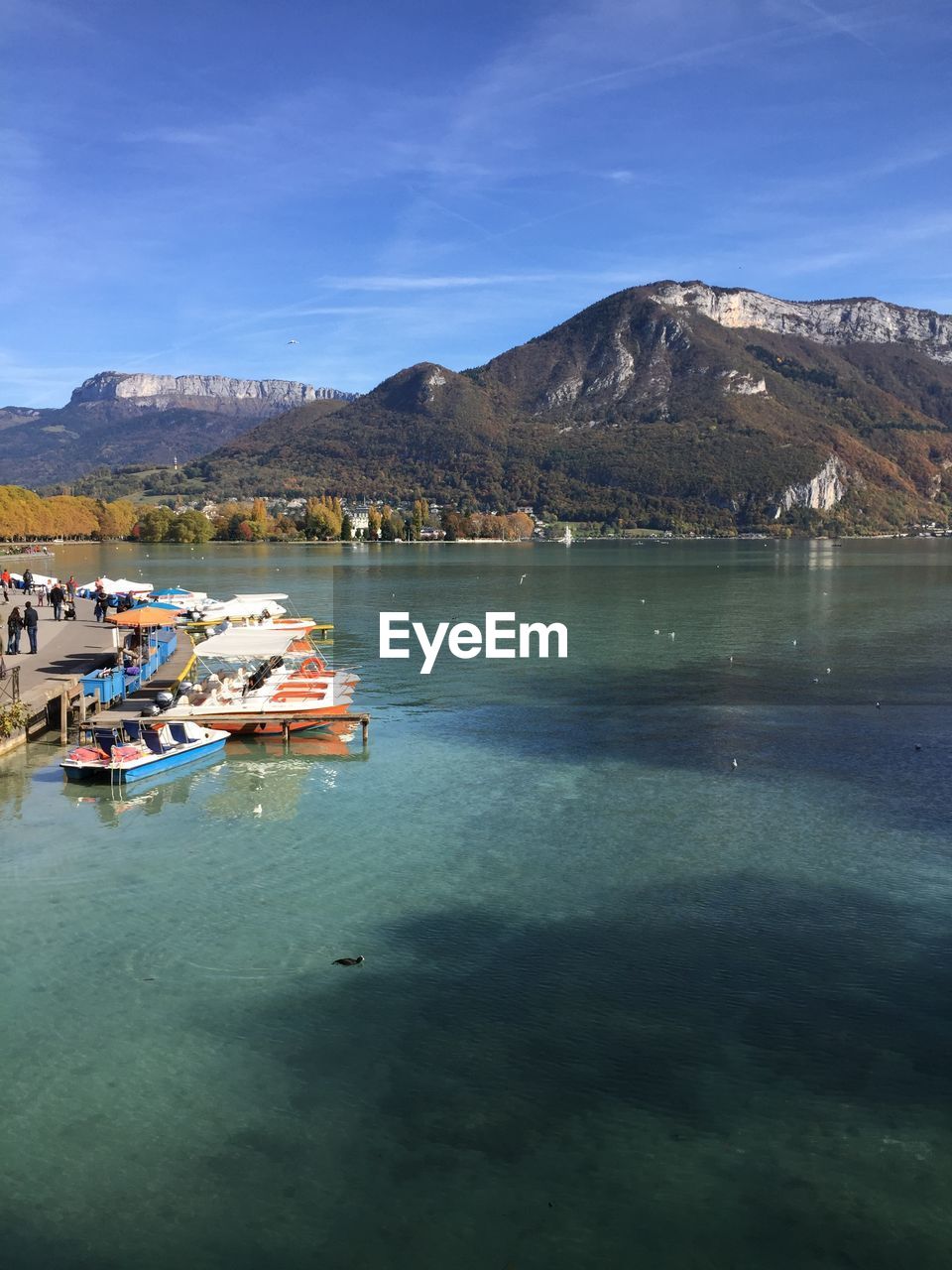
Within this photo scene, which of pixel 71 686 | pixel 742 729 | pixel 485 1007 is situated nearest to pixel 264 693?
pixel 71 686

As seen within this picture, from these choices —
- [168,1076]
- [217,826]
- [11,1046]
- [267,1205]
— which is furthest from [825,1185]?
[217,826]

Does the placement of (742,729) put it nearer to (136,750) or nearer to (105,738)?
(136,750)

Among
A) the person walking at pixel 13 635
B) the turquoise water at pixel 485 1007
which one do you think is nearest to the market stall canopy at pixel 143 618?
the person walking at pixel 13 635

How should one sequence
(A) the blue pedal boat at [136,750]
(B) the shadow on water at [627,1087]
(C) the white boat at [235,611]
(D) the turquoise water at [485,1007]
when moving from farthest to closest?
(C) the white boat at [235,611], (A) the blue pedal boat at [136,750], (D) the turquoise water at [485,1007], (B) the shadow on water at [627,1087]

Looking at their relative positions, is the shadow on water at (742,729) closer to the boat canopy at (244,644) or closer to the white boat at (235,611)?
the boat canopy at (244,644)

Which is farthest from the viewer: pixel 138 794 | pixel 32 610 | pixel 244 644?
pixel 32 610

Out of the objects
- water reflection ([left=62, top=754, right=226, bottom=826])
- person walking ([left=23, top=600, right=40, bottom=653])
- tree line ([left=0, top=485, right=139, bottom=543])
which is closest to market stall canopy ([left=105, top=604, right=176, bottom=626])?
person walking ([left=23, top=600, right=40, bottom=653])
